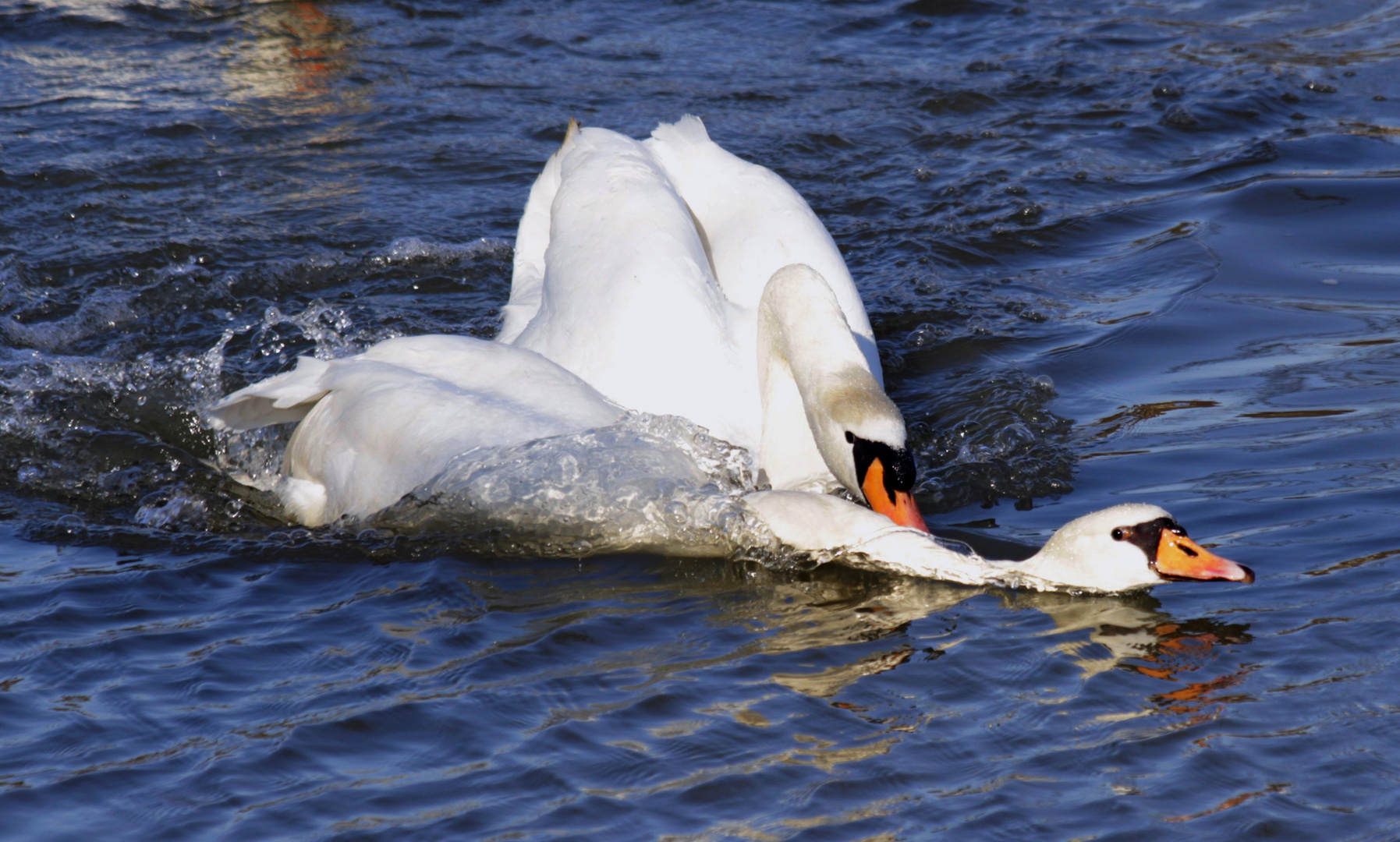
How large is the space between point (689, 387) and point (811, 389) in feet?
1.71

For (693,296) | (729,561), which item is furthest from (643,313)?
(729,561)

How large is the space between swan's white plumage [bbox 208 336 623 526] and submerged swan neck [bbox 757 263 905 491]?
575 mm

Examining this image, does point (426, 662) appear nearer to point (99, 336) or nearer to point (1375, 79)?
point (99, 336)

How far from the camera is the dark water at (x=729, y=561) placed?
3.38 m

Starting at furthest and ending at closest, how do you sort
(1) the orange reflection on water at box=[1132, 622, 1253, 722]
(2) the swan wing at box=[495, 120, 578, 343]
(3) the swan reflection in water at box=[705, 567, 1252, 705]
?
(2) the swan wing at box=[495, 120, 578, 343]
(3) the swan reflection in water at box=[705, 567, 1252, 705]
(1) the orange reflection on water at box=[1132, 622, 1253, 722]

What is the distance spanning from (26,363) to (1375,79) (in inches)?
325

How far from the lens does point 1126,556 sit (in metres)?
4.12

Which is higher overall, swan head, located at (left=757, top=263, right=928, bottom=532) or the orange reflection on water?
swan head, located at (left=757, top=263, right=928, bottom=532)

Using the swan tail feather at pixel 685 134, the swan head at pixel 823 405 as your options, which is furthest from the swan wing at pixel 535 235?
the swan head at pixel 823 405

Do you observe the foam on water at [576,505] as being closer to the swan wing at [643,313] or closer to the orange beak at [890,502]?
the orange beak at [890,502]

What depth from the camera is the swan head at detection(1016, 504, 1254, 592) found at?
3.98 meters

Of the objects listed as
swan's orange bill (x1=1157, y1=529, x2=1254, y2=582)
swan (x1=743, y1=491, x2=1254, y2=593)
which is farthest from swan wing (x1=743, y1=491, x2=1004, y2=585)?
swan's orange bill (x1=1157, y1=529, x2=1254, y2=582)

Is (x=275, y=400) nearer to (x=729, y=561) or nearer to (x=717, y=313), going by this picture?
(x=717, y=313)

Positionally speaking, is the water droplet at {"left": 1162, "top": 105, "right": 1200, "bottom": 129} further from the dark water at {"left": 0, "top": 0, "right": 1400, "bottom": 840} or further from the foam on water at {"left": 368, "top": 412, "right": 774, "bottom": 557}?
the foam on water at {"left": 368, "top": 412, "right": 774, "bottom": 557}
